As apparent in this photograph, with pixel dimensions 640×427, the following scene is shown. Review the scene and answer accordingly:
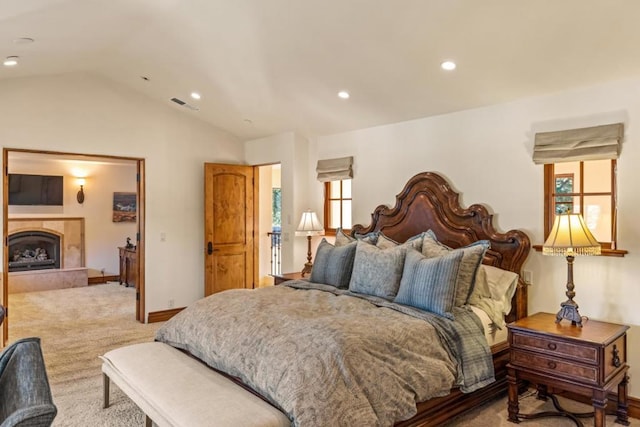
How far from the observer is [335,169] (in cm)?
542

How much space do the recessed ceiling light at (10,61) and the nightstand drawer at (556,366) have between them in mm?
4905

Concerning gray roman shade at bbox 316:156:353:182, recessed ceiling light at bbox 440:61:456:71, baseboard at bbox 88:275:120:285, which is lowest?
baseboard at bbox 88:275:120:285

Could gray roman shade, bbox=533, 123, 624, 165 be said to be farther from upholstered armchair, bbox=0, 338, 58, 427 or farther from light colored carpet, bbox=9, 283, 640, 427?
upholstered armchair, bbox=0, 338, 58, 427

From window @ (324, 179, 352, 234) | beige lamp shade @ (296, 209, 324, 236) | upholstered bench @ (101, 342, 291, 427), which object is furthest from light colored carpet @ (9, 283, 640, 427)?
window @ (324, 179, 352, 234)

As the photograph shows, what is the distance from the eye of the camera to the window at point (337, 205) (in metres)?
5.61

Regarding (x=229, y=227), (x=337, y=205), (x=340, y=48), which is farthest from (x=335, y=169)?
(x=340, y=48)

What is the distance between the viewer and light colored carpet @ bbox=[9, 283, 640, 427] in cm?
311

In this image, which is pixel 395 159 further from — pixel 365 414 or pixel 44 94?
pixel 44 94

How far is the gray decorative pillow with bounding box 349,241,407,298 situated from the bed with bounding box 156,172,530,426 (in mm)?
11

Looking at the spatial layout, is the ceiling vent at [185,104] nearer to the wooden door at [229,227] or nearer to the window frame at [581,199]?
the wooden door at [229,227]

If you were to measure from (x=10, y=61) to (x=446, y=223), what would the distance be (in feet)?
14.4

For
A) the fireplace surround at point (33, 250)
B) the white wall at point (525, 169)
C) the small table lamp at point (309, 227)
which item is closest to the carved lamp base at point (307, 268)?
the small table lamp at point (309, 227)

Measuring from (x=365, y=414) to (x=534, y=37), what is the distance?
8.61ft

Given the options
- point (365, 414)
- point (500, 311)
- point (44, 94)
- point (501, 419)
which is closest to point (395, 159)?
point (500, 311)
